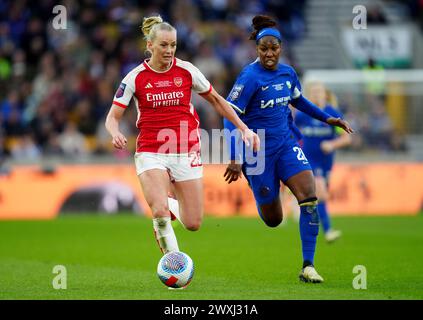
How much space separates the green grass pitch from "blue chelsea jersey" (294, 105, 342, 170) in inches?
53.4

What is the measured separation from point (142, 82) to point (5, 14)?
17.7m

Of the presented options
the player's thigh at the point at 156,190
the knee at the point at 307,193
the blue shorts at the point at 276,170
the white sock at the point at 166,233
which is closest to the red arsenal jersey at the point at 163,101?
the player's thigh at the point at 156,190

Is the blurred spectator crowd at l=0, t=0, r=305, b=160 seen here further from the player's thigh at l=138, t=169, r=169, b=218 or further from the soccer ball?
the soccer ball

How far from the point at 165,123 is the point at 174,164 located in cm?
45

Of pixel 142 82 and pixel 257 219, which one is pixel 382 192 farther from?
pixel 142 82

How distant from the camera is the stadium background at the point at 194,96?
71.2 ft

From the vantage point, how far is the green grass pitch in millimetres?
9148

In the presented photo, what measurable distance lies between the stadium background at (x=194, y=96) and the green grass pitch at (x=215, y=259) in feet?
1.50

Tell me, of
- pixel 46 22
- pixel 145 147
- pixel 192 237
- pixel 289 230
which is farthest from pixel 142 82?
pixel 46 22

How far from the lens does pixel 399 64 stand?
27281mm

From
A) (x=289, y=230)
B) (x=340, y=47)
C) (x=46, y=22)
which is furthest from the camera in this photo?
(x=340, y=47)

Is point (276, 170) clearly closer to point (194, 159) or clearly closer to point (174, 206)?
point (194, 159)
